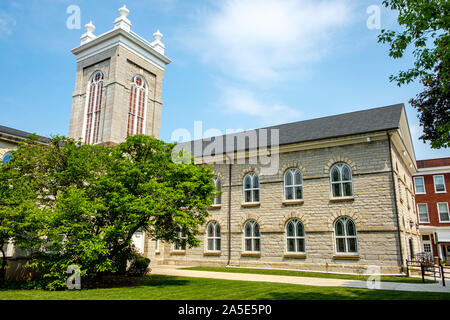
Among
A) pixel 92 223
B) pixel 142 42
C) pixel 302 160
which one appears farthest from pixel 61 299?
pixel 142 42

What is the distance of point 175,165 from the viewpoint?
14.4 meters

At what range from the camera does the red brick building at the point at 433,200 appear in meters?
36.0

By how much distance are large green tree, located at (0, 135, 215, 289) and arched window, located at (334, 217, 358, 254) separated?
9.61m

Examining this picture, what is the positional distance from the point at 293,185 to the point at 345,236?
4703mm

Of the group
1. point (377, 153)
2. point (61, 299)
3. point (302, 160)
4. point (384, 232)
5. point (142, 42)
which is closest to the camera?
point (61, 299)

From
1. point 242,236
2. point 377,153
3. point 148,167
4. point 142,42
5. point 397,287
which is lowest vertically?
point 397,287

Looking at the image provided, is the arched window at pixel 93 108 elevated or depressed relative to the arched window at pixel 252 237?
elevated

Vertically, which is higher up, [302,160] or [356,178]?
[302,160]

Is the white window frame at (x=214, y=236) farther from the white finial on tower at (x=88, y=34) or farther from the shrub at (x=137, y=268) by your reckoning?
the white finial on tower at (x=88, y=34)

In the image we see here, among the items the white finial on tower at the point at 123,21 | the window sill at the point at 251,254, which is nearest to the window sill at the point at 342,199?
the window sill at the point at 251,254

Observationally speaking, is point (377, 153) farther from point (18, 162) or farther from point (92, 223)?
point (18, 162)

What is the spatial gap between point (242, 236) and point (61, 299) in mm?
14657

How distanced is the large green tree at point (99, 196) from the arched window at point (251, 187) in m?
8.99

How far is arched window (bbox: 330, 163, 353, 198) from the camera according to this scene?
67.1ft
